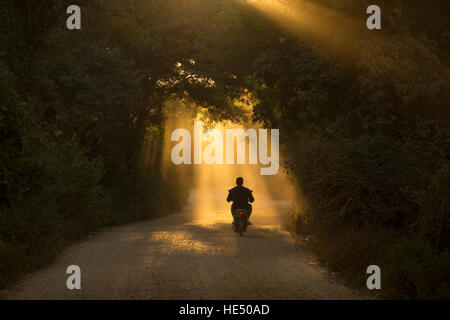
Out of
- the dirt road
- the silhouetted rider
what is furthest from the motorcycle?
the dirt road

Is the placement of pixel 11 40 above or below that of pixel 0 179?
above

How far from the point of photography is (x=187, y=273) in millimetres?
10531

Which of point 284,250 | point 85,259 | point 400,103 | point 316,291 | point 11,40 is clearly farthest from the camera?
point 400,103

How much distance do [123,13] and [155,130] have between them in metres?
12.7

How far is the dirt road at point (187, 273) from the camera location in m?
8.89

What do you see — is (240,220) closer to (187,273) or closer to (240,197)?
(240,197)

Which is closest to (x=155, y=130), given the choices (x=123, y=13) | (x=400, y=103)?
(x=123, y=13)

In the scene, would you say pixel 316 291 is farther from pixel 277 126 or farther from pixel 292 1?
pixel 277 126

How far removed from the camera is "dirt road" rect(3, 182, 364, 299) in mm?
8891

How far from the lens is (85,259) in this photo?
41.4 feet

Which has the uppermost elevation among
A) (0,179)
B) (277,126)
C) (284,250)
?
(277,126)

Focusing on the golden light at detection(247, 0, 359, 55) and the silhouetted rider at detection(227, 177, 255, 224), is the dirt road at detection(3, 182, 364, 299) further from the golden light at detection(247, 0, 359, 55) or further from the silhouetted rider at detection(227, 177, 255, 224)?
the golden light at detection(247, 0, 359, 55)

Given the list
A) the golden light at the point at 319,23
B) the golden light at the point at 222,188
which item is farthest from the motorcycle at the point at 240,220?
the golden light at the point at 319,23
